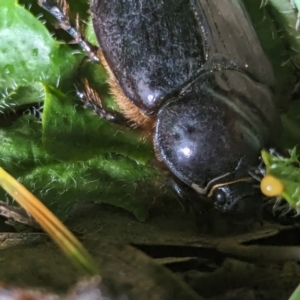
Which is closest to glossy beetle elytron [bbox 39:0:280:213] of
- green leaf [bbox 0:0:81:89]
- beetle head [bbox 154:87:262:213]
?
beetle head [bbox 154:87:262:213]

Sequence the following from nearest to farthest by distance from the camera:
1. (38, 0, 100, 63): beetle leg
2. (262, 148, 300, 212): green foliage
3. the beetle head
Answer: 1. (262, 148, 300, 212): green foliage
2. the beetle head
3. (38, 0, 100, 63): beetle leg

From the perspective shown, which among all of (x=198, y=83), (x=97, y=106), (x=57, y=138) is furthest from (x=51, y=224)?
(x=198, y=83)

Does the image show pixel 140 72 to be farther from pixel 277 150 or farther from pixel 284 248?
pixel 284 248

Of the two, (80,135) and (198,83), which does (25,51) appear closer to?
(80,135)

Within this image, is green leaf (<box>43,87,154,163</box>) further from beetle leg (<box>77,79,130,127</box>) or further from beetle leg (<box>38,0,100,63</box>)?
beetle leg (<box>38,0,100,63</box>)

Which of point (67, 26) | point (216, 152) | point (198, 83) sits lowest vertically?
point (216, 152)
